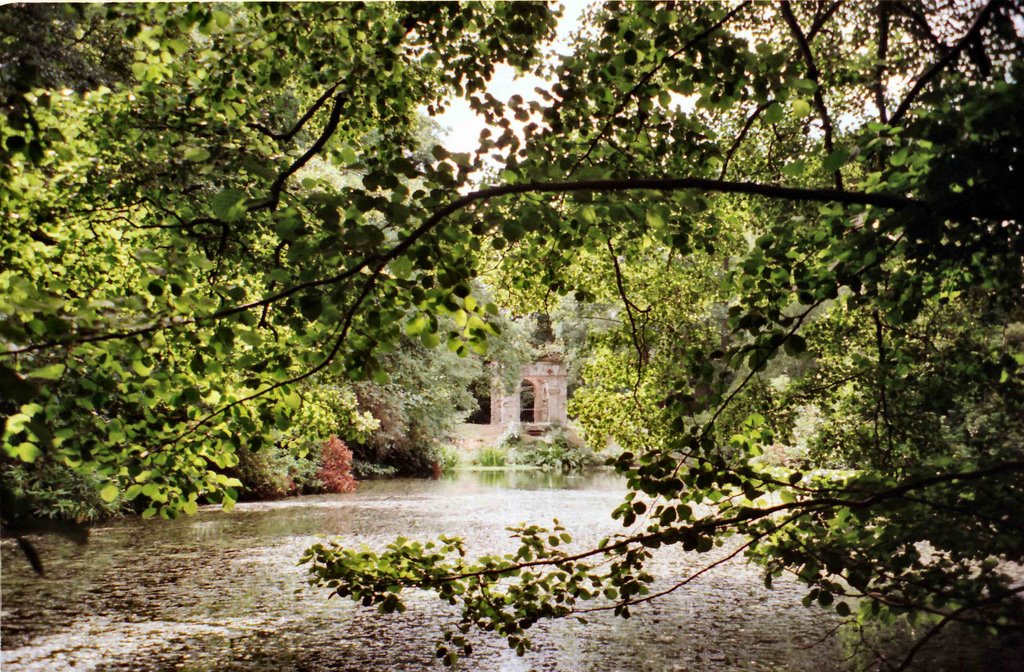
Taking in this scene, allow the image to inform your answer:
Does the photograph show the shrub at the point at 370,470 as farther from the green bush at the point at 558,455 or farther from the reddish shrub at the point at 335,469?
the green bush at the point at 558,455

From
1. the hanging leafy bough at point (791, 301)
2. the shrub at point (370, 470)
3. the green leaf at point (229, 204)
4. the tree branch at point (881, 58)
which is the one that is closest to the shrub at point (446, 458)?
the shrub at point (370, 470)

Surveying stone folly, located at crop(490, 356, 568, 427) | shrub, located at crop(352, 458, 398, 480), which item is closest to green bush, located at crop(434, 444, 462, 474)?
shrub, located at crop(352, 458, 398, 480)

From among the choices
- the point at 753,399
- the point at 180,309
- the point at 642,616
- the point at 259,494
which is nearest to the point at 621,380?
the point at 753,399

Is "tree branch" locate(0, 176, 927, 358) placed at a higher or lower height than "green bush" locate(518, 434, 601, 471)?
higher

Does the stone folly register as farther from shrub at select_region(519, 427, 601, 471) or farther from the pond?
the pond

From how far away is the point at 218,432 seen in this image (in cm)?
297

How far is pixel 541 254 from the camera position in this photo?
4.89 m

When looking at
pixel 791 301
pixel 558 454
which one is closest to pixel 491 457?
pixel 558 454

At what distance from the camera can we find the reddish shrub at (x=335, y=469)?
50.1ft

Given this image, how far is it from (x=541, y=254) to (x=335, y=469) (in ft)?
39.1

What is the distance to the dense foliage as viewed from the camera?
1.97 metres

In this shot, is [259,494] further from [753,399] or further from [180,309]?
[180,309]

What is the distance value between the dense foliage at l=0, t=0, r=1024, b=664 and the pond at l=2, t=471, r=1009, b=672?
5.01 ft

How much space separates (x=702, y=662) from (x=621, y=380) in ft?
12.0
